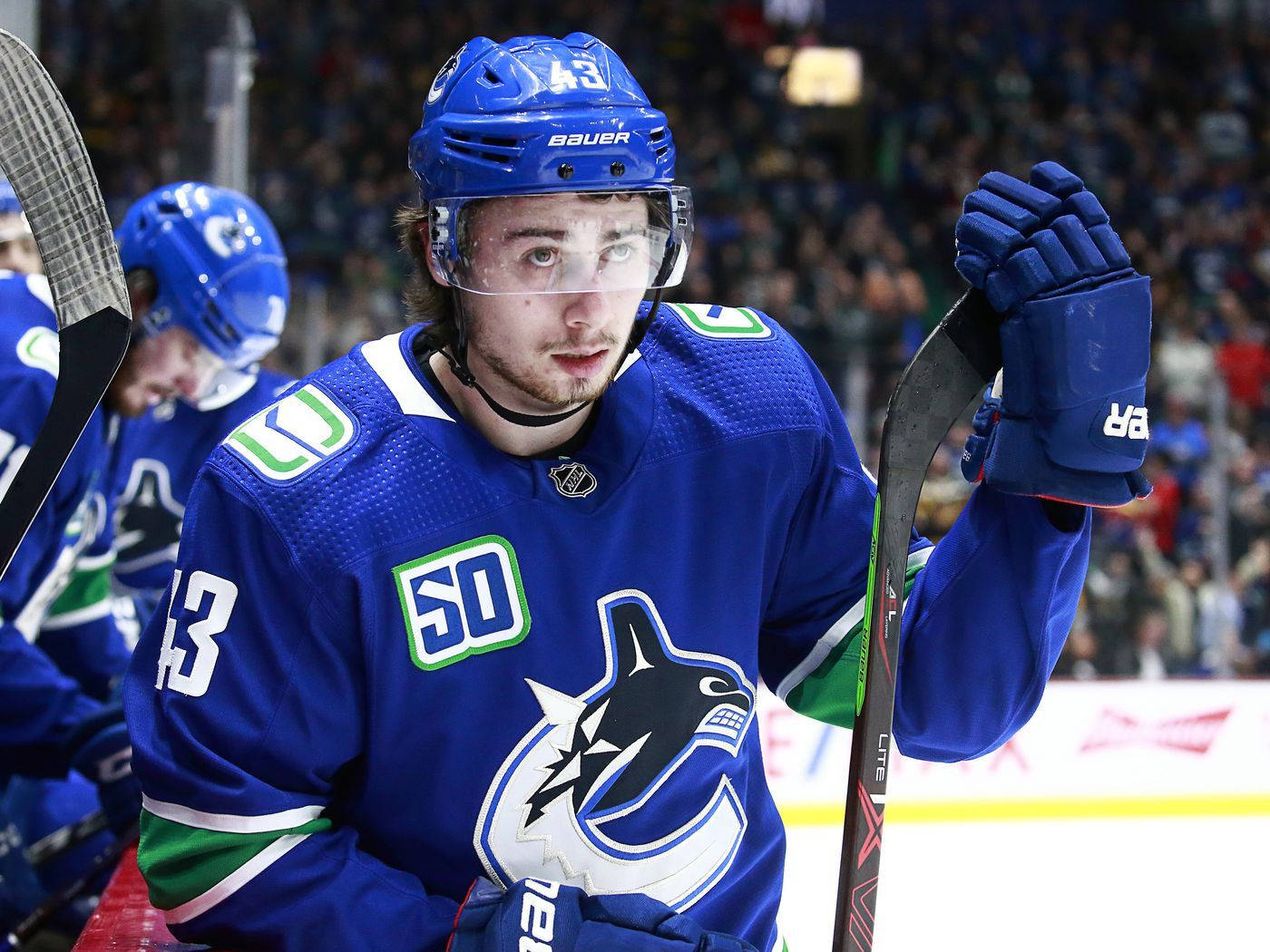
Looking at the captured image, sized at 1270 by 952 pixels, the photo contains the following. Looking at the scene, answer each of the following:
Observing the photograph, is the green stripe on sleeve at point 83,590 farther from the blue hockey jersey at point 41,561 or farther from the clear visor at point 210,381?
the clear visor at point 210,381

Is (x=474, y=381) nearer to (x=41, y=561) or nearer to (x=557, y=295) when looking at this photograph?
(x=557, y=295)

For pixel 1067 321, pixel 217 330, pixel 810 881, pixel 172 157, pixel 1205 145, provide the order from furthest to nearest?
1. pixel 1205 145
2. pixel 172 157
3. pixel 810 881
4. pixel 217 330
5. pixel 1067 321

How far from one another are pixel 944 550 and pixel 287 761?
0.64 metres

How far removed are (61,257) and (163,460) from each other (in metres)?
1.83

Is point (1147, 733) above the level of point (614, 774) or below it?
below

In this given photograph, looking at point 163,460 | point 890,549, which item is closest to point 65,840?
point 163,460

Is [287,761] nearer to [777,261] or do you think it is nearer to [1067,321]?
[1067,321]

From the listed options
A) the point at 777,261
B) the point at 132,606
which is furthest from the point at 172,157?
the point at 132,606

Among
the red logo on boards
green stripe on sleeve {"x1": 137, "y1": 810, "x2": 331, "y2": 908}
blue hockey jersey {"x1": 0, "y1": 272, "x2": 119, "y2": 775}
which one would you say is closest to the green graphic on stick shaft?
green stripe on sleeve {"x1": 137, "y1": 810, "x2": 331, "y2": 908}

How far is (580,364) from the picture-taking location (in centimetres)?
136

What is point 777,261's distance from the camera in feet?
30.8

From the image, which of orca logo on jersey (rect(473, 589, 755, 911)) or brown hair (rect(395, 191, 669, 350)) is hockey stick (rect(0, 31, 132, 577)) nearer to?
brown hair (rect(395, 191, 669, 350))

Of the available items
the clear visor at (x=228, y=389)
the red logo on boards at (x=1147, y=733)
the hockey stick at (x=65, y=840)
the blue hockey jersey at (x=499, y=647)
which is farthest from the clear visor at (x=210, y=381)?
the red logo on boards at (x=1147, y=733)

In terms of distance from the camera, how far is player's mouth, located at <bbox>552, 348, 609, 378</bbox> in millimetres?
1362
